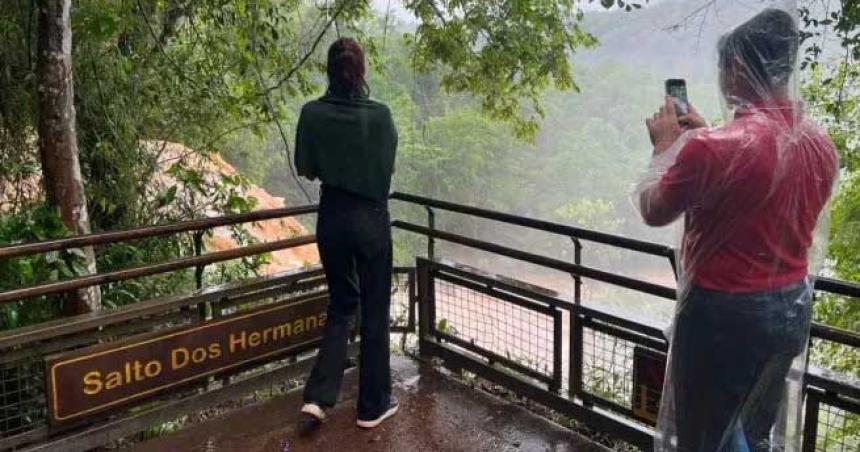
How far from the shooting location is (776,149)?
4.98 ft

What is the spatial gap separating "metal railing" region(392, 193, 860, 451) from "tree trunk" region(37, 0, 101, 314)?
1.60 meters

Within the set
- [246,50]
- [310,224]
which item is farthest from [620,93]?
[246,50]

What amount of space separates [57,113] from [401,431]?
212cm

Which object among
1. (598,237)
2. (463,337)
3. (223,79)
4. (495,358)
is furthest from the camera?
(223,79)

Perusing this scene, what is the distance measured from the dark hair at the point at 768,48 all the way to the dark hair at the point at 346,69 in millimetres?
1413

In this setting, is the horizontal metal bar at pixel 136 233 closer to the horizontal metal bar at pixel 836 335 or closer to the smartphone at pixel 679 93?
the smartphone at pixel 679 93

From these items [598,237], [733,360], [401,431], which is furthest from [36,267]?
[733,360]

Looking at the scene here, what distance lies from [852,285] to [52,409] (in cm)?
264

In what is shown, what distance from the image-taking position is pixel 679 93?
1707 mm

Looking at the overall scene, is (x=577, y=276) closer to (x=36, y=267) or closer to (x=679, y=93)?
(x=679, y=93)

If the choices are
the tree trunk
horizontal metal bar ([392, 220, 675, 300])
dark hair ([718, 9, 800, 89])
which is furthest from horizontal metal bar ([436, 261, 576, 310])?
the tree trunk

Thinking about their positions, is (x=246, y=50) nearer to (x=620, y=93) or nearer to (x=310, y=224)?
(x=310, y=224)

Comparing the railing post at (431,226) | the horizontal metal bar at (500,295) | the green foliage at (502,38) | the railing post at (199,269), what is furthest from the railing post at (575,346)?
the green foliage at (502,38)

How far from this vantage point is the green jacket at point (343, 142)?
8.51 ft
